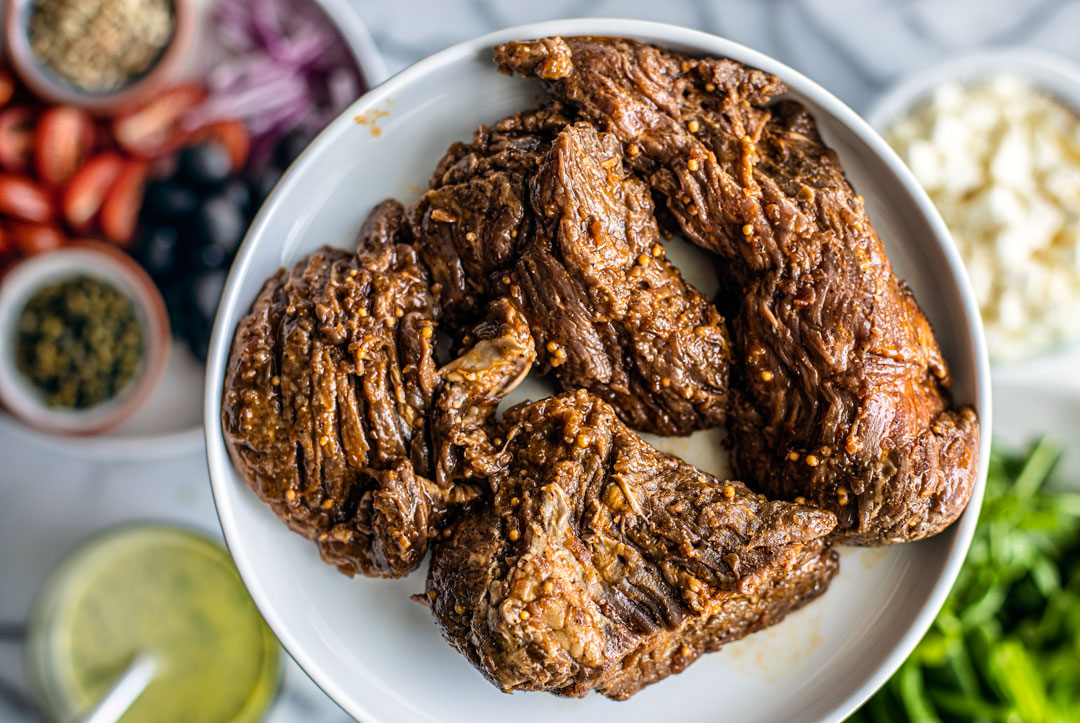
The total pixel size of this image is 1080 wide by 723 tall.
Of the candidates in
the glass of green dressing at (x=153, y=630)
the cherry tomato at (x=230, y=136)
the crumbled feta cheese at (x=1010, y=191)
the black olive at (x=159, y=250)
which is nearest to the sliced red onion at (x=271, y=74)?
the cherry tomato at (x=230, y=136)

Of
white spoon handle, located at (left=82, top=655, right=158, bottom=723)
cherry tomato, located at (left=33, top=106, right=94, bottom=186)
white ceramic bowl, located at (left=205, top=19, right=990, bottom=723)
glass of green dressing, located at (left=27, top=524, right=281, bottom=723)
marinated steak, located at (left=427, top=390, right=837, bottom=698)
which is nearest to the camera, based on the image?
marinated steak, located at (left=427, top=390, right=837, bottom=698)

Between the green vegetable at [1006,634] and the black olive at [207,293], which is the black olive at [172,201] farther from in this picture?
the green vegetable at [1006,634]

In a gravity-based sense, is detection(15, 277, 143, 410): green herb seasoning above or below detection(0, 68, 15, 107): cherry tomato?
below

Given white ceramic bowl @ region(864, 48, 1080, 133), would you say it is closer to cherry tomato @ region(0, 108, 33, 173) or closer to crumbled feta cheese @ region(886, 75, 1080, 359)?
crumbled feta cheese @ region(886, 75, 1080, 359)

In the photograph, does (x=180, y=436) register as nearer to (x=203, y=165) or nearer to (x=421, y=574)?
(x=203, y=165)

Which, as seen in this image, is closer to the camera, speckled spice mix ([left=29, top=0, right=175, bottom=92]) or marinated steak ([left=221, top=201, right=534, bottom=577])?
marinated steak ([left=221, top=201, right=534, bottom=577])

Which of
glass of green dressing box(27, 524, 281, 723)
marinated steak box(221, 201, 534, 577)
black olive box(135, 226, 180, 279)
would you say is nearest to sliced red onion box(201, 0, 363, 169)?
black olive box(135, 226, 180, 279)
